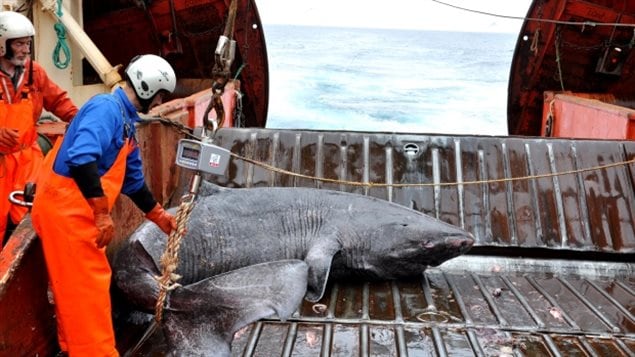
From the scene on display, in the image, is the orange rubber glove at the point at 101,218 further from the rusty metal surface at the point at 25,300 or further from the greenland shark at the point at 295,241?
the greenland shark at the point at 295,241

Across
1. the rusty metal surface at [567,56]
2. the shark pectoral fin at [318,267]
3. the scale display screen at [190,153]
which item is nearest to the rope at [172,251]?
the scale display screen at [190,153]

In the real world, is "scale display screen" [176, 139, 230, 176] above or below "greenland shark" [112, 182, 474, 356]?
above

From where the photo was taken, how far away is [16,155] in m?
4.74

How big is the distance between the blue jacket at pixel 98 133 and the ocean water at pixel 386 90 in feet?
65.9

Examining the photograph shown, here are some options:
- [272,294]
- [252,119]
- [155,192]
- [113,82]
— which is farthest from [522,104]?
[272,294]

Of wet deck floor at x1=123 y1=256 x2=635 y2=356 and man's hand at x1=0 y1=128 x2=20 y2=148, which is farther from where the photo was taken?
man's hand at x1=0 y1=128 x2=20 y2=148

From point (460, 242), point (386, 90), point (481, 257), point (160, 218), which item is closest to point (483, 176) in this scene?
point (481, 257)

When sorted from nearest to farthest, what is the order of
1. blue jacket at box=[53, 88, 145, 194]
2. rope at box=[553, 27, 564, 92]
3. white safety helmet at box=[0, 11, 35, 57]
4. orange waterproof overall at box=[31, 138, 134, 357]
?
blue jacket at box=[53, 88, 145, 194], orange waterproof overall at box=[31, 138, 134, 357], white safety helmet at box=[0, 11, 35, 57], rope at box=[553, 27, 564, 92]

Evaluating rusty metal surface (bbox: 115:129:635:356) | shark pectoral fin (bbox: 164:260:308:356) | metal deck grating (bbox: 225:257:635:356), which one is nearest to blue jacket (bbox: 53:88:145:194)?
shark pectoral fin (bbox: 164:260:308:356)

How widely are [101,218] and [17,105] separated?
2051 millimetres

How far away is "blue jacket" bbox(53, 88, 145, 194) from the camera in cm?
309

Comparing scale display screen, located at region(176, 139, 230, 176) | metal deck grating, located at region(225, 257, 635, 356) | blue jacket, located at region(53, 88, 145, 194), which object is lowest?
metal deck grating, located at region(225, 257, 635, 356)

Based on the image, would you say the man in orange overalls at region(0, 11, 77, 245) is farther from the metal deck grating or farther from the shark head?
the shark head

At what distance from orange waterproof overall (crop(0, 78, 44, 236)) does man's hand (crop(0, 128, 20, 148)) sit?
0.10ft
